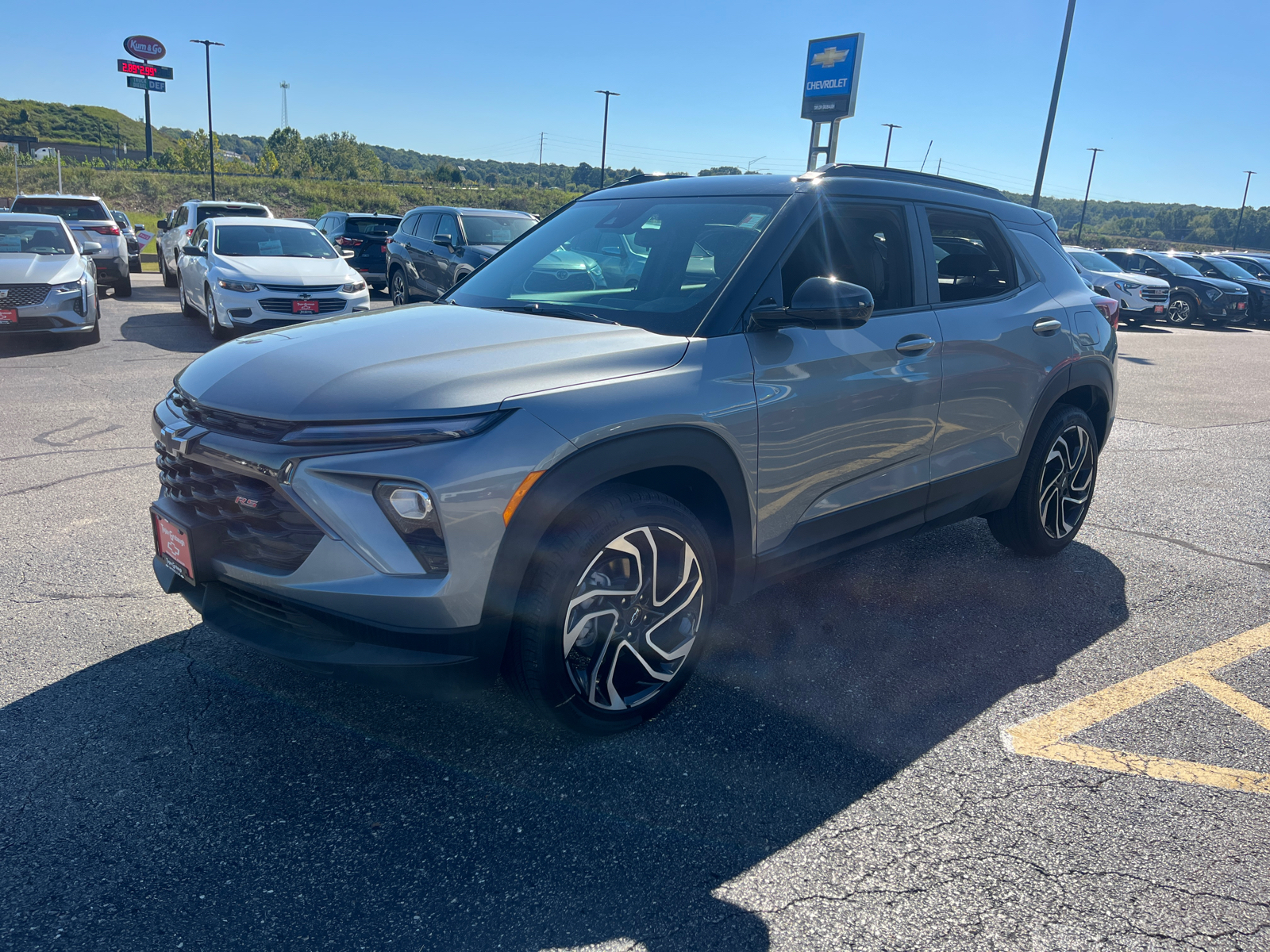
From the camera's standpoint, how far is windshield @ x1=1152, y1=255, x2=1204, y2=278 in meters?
22.7

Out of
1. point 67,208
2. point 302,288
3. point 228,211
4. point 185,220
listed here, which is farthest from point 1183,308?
point 67,208

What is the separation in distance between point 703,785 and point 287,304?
9879 millimetres

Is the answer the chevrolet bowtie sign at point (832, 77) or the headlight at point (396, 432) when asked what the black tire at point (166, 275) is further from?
the chevrolet bowtie sign at point (832, 77)

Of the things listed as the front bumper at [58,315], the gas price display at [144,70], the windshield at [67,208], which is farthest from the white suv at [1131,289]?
the gas price display at [144,70]

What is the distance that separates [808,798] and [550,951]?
938 mm

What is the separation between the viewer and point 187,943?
201cm

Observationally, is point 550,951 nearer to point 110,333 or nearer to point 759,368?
point 759,368

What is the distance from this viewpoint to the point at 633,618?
2.85 meters

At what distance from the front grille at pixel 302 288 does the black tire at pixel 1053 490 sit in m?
8.94

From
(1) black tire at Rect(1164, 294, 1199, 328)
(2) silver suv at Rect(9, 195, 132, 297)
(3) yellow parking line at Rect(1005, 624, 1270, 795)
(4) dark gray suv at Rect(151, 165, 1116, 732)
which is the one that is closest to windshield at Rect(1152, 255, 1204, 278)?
(1) black tire at Rect(1164, 294, 1199, 328)

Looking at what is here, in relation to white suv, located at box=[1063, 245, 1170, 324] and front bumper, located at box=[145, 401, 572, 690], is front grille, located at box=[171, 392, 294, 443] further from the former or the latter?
white suv, located at box=[1063, 245, 1170, 324]

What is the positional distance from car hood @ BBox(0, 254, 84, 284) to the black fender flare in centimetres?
989

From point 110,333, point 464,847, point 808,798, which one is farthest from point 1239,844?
point 110,333

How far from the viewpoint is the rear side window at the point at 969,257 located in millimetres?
3898
